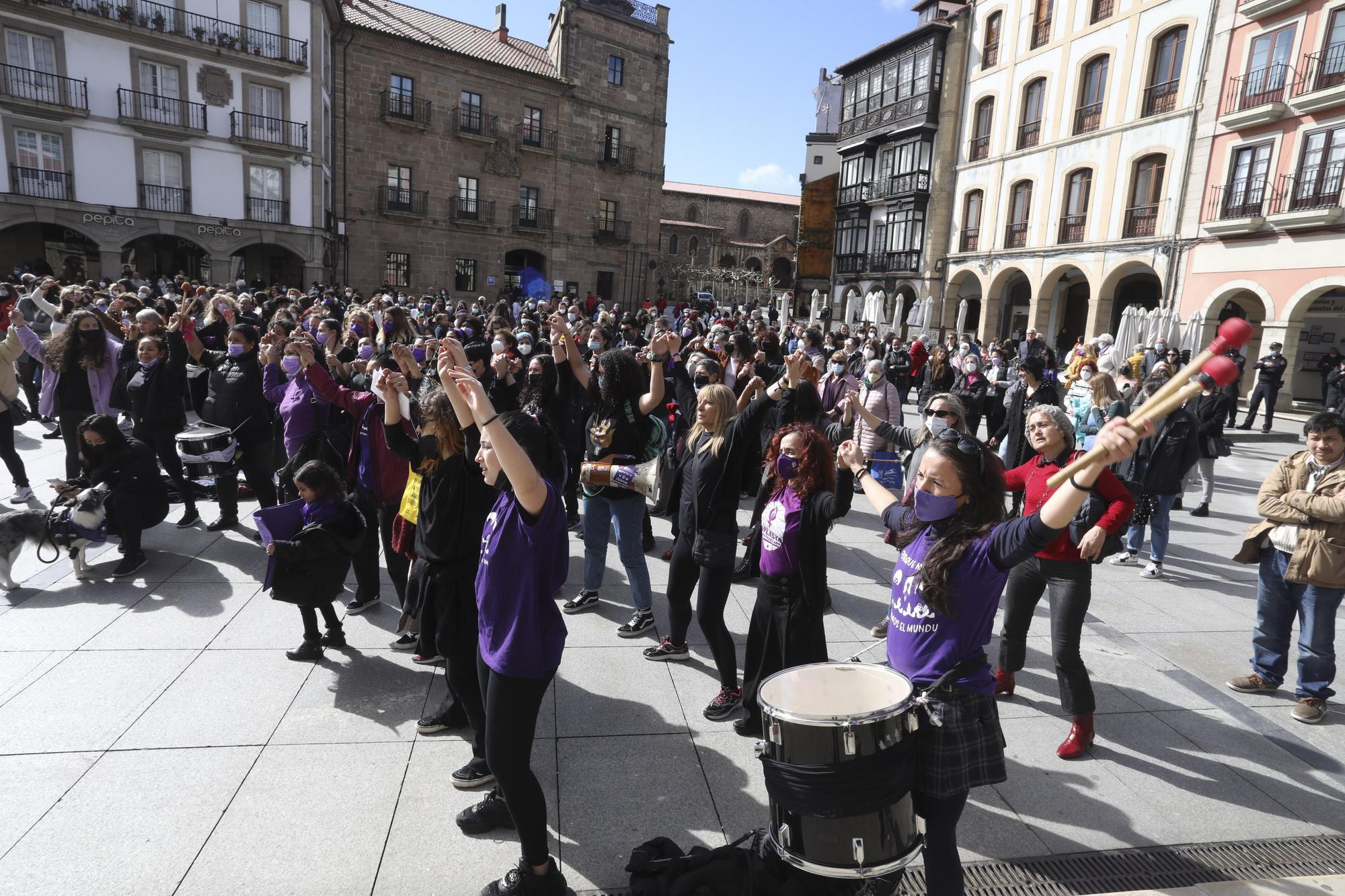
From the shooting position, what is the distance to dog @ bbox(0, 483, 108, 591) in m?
5.55

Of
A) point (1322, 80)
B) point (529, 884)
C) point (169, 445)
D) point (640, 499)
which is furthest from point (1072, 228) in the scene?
point (529, 884)

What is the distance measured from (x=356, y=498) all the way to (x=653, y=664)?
2424 millimetres

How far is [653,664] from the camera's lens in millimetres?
4781

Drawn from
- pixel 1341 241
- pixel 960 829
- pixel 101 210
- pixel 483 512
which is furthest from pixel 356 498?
pixel 101 210

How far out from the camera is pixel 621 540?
17.3 feet

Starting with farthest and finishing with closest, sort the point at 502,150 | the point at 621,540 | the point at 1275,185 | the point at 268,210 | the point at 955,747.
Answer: the point at 502,150 → the point at 268,210 → the point at 1275,185 → the point at 621,540 → the point at 955,747

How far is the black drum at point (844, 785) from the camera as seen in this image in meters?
2.26

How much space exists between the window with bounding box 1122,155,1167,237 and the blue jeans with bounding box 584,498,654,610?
22.6m

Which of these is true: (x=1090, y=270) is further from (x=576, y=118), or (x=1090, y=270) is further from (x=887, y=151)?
(x=576, y=118)

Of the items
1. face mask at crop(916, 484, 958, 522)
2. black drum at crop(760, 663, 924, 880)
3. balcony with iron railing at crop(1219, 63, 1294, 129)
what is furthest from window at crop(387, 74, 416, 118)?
black drum at crop(760, 663, 924, 880)

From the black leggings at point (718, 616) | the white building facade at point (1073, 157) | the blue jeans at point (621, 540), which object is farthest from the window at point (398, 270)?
the black leggings at point (718, 616)

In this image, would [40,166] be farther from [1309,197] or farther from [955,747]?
[1309,197]

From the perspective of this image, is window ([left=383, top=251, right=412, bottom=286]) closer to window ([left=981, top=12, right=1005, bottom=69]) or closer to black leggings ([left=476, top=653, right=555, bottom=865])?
window ([left=981, top=12, right=1005, bottom=69])

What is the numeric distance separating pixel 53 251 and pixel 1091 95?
33.1 metres
